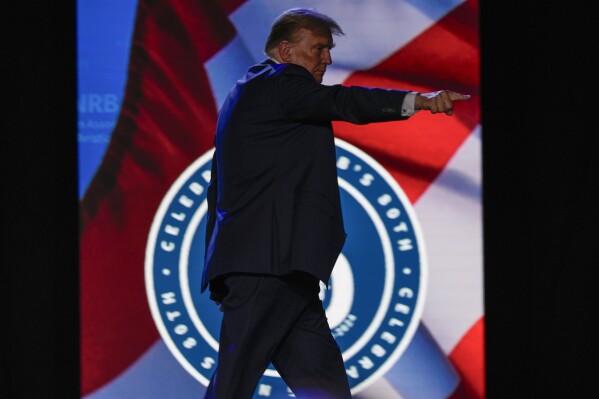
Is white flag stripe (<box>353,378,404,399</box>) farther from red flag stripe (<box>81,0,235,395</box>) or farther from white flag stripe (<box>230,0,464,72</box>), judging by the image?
white flag stripe (<box>230,0,464,72</box>)

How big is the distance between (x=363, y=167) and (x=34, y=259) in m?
1.09

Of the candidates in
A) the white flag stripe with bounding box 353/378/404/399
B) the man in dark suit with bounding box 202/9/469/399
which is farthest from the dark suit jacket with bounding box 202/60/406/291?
the white flag stripe with bounding box 353/378/404/399

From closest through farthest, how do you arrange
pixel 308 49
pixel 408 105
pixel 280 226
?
pixel 408 105, pixel 280 226, pixel 308 49

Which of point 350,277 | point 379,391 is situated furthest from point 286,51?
point 379,391

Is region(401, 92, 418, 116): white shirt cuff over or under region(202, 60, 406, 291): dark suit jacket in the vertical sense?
over

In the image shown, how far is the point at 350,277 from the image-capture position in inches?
117

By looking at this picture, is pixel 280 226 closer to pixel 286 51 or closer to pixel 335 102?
pixel 335 102

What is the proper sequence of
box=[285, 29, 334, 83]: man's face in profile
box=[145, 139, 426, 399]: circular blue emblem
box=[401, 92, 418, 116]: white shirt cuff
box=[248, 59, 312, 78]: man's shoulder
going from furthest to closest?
box=[145, 139, 426, 399]: circular blue emblem
box=[285, 29, 334, 83]: man's face in profile
box=[248, 59, 312, 78]: man's shoulder
box=[401, 92, 418, 116]: white shirt cuff

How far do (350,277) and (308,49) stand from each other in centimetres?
101

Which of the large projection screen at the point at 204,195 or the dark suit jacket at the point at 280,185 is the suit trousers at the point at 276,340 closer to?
the dark suit jacket at the point at 280,185

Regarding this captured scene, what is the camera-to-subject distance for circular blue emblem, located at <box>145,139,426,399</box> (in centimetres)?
296

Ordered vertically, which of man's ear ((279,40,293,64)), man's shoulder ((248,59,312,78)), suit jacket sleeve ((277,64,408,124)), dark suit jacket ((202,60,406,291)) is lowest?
dark suit jacket ((202,60,406,291))

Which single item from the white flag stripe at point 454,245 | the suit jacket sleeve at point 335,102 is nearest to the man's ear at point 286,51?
the suit jacket sleeve at point 335,102

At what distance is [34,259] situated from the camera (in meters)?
3.04
